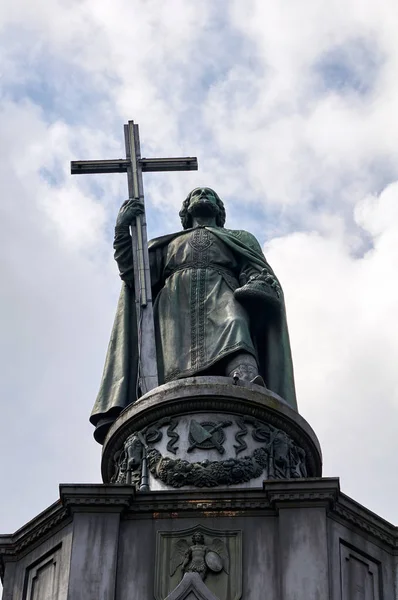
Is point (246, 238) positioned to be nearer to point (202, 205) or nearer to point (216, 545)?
point (202, 205)

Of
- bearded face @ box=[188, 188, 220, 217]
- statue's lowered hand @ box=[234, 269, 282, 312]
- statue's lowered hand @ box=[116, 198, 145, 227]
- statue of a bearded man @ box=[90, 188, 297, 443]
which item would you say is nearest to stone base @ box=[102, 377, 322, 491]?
statue of a bearded man @ box=[90, 188, 297, 443]

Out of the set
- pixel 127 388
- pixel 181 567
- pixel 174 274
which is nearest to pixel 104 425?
pixel 127 388

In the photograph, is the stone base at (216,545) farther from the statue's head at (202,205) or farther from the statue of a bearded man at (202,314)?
the statue's head at (202,205)

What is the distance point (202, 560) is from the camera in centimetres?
1784

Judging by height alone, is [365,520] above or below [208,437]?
below

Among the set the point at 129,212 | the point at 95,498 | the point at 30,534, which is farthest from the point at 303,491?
the point at 129,212

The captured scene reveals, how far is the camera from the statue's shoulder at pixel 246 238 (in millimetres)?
23391

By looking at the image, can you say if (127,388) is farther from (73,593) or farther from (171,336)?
Result: (73,593)

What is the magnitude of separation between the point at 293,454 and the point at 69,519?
3371 millimetres

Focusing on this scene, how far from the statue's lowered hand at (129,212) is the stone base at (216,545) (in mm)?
5915

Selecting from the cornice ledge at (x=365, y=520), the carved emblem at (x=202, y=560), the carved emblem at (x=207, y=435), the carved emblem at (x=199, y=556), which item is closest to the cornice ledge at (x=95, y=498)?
the carved emblem at (x=202, y=560)

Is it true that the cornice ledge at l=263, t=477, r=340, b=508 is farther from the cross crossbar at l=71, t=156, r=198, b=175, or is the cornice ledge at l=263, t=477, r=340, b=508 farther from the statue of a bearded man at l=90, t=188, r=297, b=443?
the cross crossbar at l=71, t=156, r=198, b=175

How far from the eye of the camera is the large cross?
2166cm

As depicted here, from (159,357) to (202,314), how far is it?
87 cm
